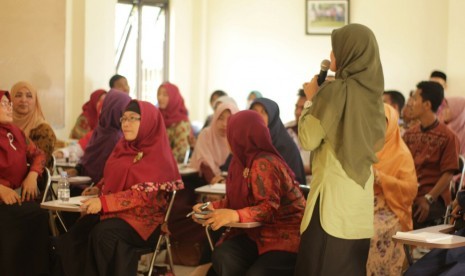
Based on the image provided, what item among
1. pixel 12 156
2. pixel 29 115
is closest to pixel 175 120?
pixel 29 115

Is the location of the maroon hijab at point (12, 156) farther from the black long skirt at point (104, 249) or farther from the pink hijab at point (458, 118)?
the pink hijab at point (458, 118)

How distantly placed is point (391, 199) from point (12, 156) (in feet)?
7.64

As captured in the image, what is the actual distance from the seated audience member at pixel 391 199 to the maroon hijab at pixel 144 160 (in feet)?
3.89

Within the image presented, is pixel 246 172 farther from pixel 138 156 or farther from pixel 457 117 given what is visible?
pixel 457 117

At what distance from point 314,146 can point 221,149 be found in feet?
10.0

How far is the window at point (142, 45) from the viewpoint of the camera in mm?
8633

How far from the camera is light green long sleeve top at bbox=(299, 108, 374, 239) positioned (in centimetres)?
279

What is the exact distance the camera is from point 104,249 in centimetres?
383

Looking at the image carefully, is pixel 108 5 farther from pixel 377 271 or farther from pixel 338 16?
pixel 377 271

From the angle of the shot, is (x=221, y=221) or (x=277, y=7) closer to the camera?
(x=221, y=221)

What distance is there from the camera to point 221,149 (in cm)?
584

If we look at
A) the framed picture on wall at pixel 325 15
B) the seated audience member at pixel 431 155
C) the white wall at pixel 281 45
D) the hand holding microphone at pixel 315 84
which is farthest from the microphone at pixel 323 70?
the framed picture on wall at pixel 325 15

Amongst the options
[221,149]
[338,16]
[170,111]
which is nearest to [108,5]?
[170,111]

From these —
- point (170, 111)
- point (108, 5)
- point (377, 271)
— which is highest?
point (108, 5)
